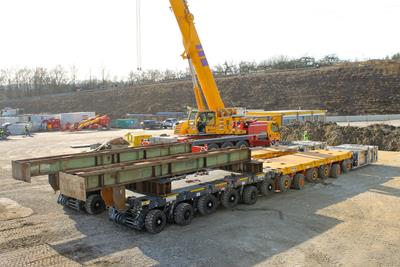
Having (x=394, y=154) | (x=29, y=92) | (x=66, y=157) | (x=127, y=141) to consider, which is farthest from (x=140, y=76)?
(x=66, y=157)

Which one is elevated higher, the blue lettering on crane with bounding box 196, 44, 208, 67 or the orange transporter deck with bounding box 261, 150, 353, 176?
the blue lettering on crane with bounding box 196, 44, 208, 67

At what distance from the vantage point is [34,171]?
8.65 metres

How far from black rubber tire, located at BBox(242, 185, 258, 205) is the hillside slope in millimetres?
43629

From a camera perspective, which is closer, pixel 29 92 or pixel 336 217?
pixel 336 217

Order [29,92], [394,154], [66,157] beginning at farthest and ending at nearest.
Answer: [29,92], [394,154], [66,157]

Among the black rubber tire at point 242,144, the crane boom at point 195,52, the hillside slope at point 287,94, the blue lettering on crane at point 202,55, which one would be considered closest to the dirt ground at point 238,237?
the black rubber tire at point 242,144

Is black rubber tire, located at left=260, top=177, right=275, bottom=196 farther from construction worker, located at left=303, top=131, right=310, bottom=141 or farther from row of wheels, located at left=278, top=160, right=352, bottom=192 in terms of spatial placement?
construction worker, located at left=303, top=131, right=310, bottom=141

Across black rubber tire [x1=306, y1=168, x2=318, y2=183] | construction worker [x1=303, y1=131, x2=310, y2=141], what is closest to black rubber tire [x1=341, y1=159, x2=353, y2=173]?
black rubber tire [x1=306, y1=168, x2=318, y2=183]

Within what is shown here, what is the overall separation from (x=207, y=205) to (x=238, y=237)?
1.67 meters

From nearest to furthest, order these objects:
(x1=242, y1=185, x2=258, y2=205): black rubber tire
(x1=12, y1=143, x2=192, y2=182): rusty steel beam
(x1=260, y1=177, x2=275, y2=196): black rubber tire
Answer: (x1=12, y1=143, x2=192, y2=182): rusty steel beam < (x1=242, y1=185, x2=258, y2=205): black rubber tire < (x1=260, y1=177, x2=275, y2=196): black rubber tire

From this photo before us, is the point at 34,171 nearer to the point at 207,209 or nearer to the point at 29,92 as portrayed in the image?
the point at 207,209

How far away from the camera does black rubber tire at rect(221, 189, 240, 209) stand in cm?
1008

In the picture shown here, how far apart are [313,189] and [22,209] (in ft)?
28.7

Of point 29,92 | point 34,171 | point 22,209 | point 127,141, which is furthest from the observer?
point 29,92
